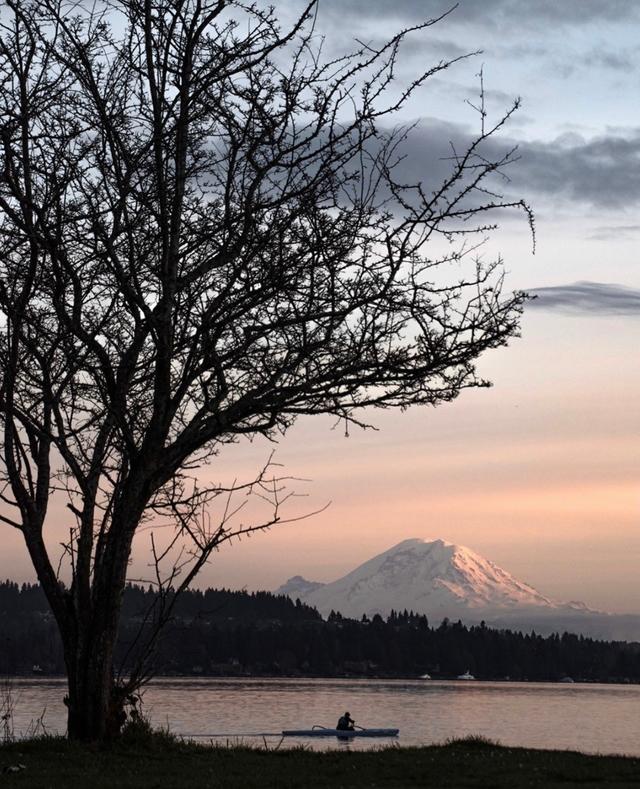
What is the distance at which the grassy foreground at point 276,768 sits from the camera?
13.6 metres

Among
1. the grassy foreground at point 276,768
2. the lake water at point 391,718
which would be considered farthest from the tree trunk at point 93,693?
the lake water at point 391,718

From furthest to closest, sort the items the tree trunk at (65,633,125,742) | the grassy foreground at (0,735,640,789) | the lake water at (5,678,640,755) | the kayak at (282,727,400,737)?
1. the lake water at (5,678,640,755)
2. the kayak at (282,727,400,737)
3. the tree trunk at (65,633,125,742)
4. the grassy foreground at (0,735,640,789)

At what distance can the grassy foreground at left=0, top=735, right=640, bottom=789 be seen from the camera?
13609 mm

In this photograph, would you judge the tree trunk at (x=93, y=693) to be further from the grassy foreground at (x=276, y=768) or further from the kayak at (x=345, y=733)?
the kayak at (x=345, y=733)

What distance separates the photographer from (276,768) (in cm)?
1501

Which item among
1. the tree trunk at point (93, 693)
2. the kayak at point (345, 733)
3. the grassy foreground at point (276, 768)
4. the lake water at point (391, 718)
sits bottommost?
the lake water at point (391, 718)

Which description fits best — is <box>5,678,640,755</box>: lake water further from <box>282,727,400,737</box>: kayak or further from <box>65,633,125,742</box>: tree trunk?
<box>65,633,125,742</box>: tree trunk

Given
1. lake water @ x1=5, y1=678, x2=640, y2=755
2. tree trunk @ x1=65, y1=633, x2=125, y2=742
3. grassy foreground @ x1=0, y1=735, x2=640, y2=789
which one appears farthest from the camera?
lake water @ x1=5, y1=678, x2=640, y2=755

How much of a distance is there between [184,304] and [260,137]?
242 centimetres

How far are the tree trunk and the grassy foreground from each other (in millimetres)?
369

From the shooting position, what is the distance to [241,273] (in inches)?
637

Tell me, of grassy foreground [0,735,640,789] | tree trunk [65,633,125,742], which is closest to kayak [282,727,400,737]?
grassy foreground [0,735,640,789]

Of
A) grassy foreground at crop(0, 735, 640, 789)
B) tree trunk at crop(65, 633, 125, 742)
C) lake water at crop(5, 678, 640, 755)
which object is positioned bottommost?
lake water at crop(5, 678, 640, 755)

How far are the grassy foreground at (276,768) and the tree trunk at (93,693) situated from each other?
37 centimetres
